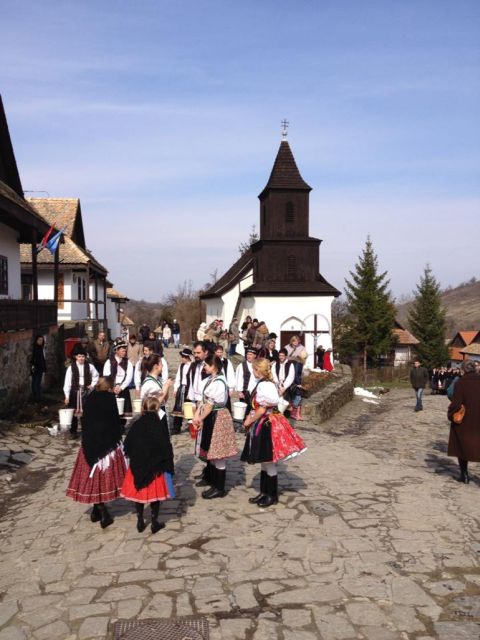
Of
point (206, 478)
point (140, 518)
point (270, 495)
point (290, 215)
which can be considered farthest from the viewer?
point (290, 215)

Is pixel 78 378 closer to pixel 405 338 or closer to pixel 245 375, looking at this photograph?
pixel 245 375

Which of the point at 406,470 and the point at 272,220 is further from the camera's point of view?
the point at 272,220

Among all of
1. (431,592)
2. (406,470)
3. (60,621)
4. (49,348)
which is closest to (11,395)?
(49,348)

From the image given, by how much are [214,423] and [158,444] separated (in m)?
1.27

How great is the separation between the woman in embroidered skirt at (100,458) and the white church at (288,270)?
82.1ft

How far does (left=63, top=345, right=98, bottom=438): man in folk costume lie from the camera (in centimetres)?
1108

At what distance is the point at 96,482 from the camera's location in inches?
256

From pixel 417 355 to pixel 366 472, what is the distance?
46.4m

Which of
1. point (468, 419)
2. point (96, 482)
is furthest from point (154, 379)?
point (468, 419)

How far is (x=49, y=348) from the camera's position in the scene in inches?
766

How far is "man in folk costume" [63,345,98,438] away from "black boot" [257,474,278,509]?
495 centimetres

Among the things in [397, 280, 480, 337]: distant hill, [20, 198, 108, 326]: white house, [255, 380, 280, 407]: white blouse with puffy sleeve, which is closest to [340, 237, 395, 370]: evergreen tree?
[20, 198, 108, 326]: white house

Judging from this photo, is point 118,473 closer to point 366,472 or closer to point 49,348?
point 366,472

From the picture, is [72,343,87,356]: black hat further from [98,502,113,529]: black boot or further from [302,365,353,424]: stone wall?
[302,365,353,424]: stone wall
